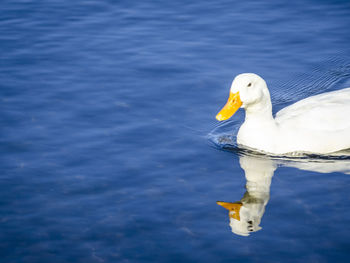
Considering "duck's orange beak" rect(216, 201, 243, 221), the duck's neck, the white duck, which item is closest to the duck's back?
the white duck

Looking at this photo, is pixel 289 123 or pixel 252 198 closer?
pixel 252 198

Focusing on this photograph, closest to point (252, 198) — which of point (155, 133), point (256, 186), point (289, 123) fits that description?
point (256, 186)

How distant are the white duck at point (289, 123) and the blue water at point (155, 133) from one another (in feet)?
0.87

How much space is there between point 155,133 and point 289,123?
6.50ft

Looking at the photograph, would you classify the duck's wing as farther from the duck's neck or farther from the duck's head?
the duck's head

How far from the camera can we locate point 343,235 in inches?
272

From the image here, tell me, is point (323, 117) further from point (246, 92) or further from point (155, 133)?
point (155, 133)

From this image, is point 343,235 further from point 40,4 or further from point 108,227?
point 40,4

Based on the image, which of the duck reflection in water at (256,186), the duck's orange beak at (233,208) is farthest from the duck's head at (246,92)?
the duck's orange beak at (233,208)

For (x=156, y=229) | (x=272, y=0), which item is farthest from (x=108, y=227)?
(x=272, y=0)

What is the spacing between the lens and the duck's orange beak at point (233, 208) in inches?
292

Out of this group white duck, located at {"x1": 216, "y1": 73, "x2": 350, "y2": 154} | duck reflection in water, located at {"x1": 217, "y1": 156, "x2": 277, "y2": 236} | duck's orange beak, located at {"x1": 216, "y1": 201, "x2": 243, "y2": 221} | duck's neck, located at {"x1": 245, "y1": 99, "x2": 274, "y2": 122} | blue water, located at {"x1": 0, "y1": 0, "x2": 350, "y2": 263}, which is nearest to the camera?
blue water, located at {"x1": 0, "y1": 0, "x2": 350, "y2": 263}

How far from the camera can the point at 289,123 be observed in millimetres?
8836

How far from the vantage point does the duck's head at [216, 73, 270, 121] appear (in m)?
8.55
